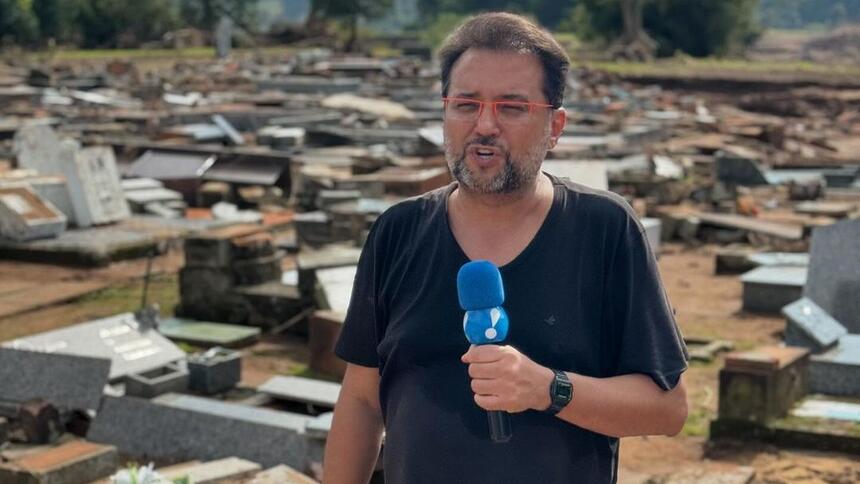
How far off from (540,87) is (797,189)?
1765cm

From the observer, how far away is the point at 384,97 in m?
35.1

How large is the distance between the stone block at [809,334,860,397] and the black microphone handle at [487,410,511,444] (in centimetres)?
609

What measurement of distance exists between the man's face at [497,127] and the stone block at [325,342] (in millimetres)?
6152

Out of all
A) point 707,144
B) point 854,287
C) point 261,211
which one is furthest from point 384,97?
point 854,287

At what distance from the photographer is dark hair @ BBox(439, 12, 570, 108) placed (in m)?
2.74

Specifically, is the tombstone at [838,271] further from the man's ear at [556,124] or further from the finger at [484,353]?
the finger at [484,353]

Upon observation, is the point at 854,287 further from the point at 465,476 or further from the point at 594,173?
the point at 465,476

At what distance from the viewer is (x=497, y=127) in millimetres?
2713

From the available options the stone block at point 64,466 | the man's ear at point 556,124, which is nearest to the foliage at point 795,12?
the stone block at point 64,466

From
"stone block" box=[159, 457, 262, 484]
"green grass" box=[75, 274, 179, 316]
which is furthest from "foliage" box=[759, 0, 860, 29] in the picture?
"stone block" box=[159, 457, 262, 484]

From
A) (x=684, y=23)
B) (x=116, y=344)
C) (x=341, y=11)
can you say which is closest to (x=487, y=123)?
(x=116, y=344)

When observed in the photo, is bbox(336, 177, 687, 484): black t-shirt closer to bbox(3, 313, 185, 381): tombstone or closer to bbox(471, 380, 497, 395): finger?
bbox(471, 380, 497, 395): finger

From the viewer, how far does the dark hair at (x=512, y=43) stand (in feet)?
8.99

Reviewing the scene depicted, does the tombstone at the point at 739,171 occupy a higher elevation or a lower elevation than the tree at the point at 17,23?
higher
